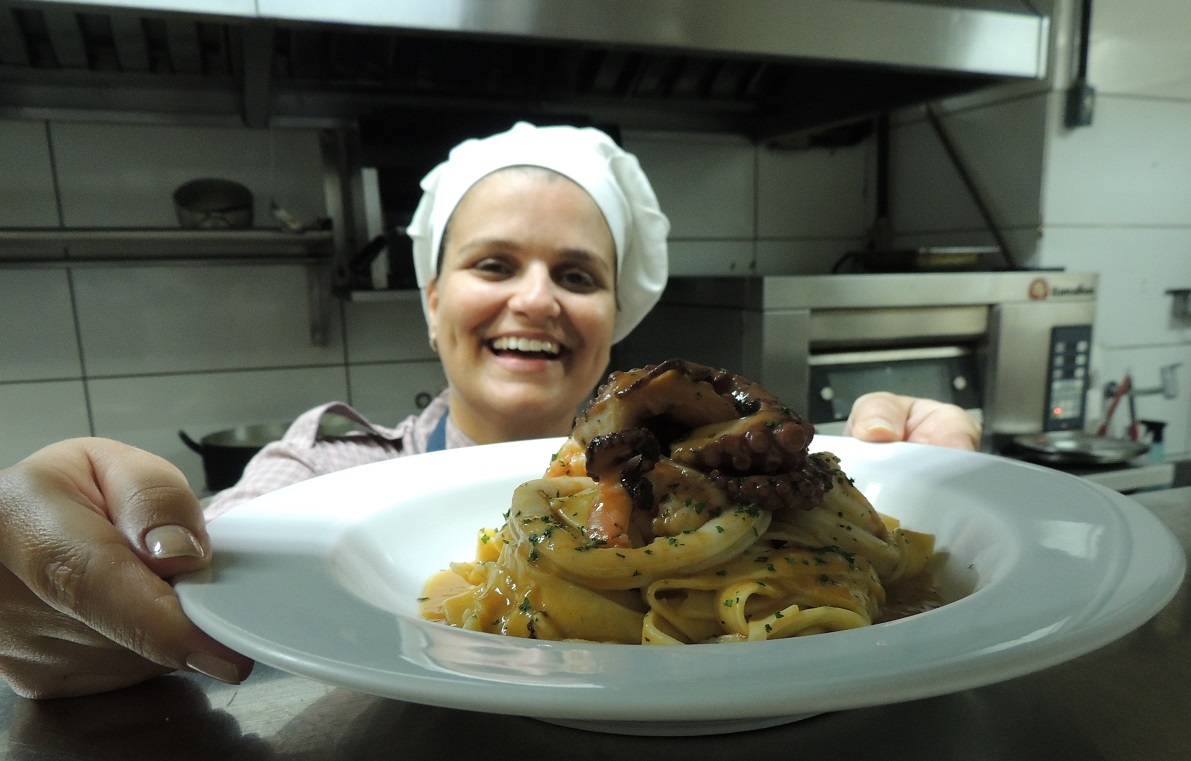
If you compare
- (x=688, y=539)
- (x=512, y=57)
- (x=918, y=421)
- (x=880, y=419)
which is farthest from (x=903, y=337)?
(x=688, y=539)

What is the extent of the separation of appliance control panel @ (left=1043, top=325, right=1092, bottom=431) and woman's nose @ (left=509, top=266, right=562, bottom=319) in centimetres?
163

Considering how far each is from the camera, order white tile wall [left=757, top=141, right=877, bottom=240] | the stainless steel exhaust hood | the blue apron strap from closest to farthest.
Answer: the stainless steel exhaust hood < the blue apron strap < white tile wall [left=757, top=141, right=877, bottom=240]

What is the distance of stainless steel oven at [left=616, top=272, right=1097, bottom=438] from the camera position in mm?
1936

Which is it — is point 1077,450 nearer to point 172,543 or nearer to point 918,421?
point 918,421

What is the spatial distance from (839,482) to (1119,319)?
7.98ft

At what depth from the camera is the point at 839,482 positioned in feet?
2.46

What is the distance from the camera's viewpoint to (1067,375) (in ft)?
7.49

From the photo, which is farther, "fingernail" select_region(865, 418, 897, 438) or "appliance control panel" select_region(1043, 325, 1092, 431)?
"appliance control panel" select_region(1043, 325, 1092, 431)

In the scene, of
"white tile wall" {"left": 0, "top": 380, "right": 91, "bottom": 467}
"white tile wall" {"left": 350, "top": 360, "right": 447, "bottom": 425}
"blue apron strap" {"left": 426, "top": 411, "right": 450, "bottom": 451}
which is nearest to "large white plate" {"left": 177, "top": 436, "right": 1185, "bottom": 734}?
"blue apron strap" {"left": 426, "top": 411, "right": 450, "bottom": 451}

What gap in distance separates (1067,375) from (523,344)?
1.77 metres

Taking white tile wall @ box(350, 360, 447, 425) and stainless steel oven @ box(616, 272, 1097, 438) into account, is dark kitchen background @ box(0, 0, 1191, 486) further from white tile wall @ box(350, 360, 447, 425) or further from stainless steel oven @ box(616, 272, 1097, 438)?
stainless steel oven @ box(616, 272, 1097, 438)

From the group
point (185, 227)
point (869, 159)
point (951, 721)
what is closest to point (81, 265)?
point (185, 227)

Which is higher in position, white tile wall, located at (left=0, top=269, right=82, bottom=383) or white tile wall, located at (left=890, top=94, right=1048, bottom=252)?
white tile wall, located at (left=890, top=94, right=1048, bottom=252)

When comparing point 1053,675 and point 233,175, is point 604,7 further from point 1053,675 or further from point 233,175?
point 1053,675
